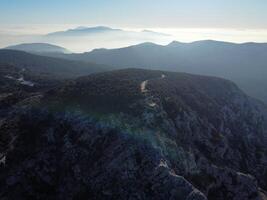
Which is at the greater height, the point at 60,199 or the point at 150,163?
the point at 150,163

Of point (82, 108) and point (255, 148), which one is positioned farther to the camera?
point (255, 148)

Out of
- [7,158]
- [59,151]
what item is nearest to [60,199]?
[59,151]

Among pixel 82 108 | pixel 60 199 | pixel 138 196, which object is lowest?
pixel 60 199

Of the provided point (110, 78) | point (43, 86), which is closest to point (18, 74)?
point (43, 86)

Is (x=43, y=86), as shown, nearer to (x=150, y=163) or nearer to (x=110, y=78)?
(x=110, y=78)

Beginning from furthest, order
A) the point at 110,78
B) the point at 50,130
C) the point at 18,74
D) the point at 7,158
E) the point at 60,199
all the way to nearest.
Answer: the point at 18,74 → the point at 110,78 → the point at 50,130 → the point at 7,158 → the point at 60,199

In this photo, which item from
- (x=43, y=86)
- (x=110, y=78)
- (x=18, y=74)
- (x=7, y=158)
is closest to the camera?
(x=7, y=158)
